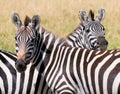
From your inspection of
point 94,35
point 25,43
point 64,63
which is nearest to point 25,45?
point 25,43

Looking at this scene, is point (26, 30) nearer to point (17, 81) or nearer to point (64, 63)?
point (64, 63)

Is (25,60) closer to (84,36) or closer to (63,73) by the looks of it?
(63,73)

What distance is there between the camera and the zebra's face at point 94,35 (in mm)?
11406

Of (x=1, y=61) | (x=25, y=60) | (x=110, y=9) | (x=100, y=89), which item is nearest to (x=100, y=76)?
(x=100, y=89)

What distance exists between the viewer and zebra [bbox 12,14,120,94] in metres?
7.95

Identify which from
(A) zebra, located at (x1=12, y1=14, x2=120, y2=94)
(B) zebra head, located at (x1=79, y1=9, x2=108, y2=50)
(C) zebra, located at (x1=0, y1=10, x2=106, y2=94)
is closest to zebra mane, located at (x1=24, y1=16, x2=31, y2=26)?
(A) zebra, located at (x1=12, y1=14, x2=120, y2=94)

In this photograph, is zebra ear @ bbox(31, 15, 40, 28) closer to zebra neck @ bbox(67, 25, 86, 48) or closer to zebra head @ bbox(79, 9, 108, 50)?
zebra head @ bbox(79, 9, 108, 50)

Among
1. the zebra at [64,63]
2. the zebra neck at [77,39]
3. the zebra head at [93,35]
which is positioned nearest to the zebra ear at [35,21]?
the zebra at [64,63]

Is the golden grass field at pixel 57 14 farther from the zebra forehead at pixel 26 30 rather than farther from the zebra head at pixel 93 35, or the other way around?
the zebra forehead at pixel 26 30

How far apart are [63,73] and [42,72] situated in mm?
461

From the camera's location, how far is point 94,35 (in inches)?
457

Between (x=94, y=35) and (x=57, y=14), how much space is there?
39.7ft

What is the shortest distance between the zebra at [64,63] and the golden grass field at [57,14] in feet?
26.2

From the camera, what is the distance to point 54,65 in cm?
818
